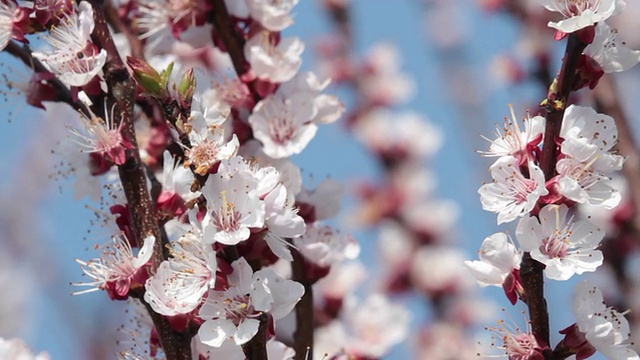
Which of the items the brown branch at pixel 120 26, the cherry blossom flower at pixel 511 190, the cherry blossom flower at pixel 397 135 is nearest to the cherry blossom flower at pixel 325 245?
the cherry blossom flower at pixel 511 190

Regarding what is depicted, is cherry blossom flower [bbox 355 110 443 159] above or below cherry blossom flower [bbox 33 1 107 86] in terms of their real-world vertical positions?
below

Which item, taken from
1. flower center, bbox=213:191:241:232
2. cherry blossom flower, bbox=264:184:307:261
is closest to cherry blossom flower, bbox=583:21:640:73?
cherry blossom flower, bbox=264:184:307:261

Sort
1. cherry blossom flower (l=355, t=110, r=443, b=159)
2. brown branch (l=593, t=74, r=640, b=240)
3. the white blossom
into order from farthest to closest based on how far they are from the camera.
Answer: cherry blossom flower (l=355, t=110, r=443, b=159) → brown branch (l=593, t=74, r=640, b=240) → the white blossom

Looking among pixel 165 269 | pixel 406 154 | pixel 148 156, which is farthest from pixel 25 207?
pixel 165 269

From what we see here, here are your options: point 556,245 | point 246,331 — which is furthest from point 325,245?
point 556,245

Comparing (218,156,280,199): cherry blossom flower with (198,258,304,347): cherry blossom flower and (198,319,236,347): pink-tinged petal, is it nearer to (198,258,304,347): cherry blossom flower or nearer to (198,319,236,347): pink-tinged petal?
(198,258,304,347): cherry blossom flower

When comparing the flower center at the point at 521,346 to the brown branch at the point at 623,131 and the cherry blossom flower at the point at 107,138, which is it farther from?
the brown branch at the point at 623,131

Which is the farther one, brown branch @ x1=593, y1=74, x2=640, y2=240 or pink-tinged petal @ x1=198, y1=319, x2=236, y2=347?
brown branch @ x1=593, y1=74, x2=640, y2=240
